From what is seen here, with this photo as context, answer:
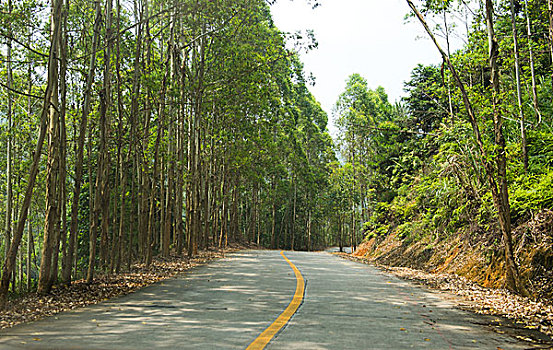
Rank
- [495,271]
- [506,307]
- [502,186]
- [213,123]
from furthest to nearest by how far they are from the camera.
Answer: [213,123]
[495,271]
[502,186]
[506,307]

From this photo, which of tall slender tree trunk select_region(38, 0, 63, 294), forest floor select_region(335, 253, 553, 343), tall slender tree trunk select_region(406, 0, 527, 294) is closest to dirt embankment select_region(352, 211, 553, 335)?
forest floor select_region(335, 253, 553, 343)

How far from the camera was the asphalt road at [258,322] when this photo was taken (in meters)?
5.36

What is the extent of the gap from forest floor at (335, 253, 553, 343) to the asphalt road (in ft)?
1.10

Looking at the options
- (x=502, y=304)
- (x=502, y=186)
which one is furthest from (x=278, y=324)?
(x=502, y=186)

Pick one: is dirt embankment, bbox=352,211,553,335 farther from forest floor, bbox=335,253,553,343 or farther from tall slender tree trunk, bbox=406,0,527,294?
tall slender tree trunk, bbox=406,0,527,294

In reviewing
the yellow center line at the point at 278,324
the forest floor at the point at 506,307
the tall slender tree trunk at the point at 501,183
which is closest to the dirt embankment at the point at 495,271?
the forest floor at the point at 506,307

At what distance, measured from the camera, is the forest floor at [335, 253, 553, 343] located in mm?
6252

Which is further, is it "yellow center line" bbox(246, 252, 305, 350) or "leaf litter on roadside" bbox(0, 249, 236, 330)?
"leaf litter on roadside" bbox(0, 249, 236, 330)

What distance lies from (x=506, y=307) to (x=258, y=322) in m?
4.11

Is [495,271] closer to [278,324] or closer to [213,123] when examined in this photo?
[278,324]

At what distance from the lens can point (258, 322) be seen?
21.6 ft

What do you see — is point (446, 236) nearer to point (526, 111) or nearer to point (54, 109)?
point (526, 111)

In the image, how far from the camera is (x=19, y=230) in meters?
7.72

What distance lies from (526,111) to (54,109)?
10796 mm
